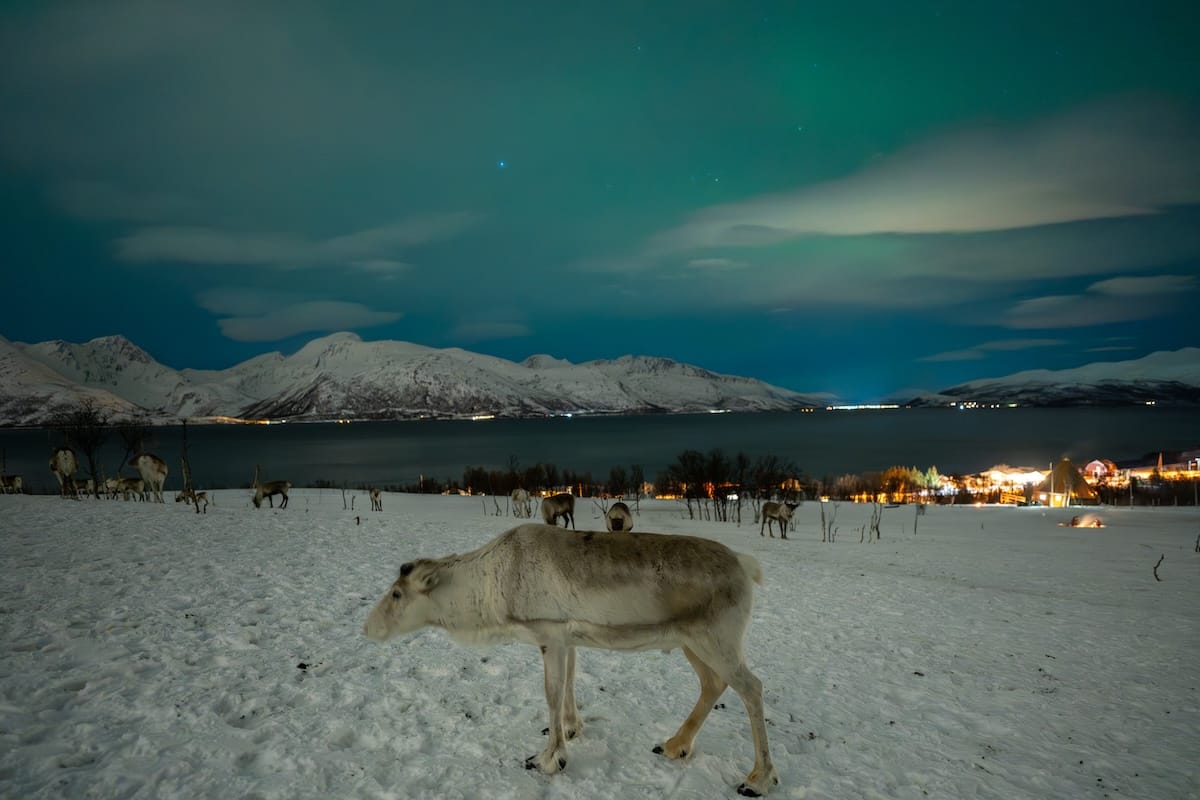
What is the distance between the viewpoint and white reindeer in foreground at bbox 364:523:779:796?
4.86 meters

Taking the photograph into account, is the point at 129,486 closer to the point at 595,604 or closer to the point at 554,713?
the point at 554,713

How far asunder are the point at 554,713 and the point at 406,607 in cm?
168

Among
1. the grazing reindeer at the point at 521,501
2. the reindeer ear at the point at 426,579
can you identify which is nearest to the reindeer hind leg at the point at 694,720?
the reindeer ear at the point at 426,579

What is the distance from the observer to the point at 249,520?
17.2 m

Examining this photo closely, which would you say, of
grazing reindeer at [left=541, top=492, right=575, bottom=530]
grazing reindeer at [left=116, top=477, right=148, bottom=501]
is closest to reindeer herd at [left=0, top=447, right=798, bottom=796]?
grazing reindeer at [left=541, top=492, right=575, bottom=530]

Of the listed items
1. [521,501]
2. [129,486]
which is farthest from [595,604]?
[129,486]

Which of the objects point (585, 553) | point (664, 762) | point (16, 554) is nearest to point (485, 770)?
point (664, 762)

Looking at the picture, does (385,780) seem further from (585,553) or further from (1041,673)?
(1041,673)

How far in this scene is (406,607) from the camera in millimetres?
5484

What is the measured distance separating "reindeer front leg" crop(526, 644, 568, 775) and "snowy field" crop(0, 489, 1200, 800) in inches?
4.5

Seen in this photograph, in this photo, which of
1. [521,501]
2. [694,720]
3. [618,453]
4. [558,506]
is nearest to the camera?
[694,720]

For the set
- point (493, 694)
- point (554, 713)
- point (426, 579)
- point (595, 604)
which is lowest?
point (493, 694)

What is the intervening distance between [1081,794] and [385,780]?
6176 mm

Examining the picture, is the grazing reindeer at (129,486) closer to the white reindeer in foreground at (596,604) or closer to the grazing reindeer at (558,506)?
the grazing reindeer at (558,506)
